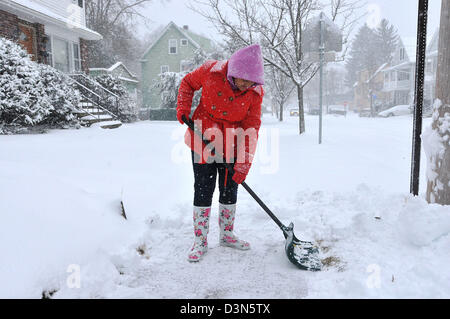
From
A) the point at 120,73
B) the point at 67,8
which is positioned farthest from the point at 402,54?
the point at 67,8

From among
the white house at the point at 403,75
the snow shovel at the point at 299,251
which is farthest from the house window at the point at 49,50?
the white house at the point at 403,75

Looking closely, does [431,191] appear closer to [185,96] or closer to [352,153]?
[185,96]

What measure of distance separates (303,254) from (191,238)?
3.43 feet

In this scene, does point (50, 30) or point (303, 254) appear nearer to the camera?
point (303, 254)

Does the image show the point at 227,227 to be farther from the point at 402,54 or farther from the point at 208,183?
the point at 402,54

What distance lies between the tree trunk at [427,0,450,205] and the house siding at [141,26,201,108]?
2927 centimetres

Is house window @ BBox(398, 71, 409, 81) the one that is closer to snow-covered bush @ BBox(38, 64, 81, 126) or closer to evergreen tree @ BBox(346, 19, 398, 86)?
evergreen tree @ BBox(346, 19, 398, 86)

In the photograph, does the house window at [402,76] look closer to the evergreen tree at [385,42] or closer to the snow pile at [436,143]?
the evergreen tree at [385,42]

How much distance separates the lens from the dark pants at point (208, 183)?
106 inches

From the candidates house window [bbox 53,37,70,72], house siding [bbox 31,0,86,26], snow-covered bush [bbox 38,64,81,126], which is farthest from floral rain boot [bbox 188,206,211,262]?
house siding [bbox 31,0,86,26]

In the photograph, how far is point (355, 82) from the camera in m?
60.1

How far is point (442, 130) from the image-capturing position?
263 cm

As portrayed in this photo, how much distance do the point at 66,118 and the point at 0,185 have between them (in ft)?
22.5

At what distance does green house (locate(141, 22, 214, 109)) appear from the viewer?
30908mm
